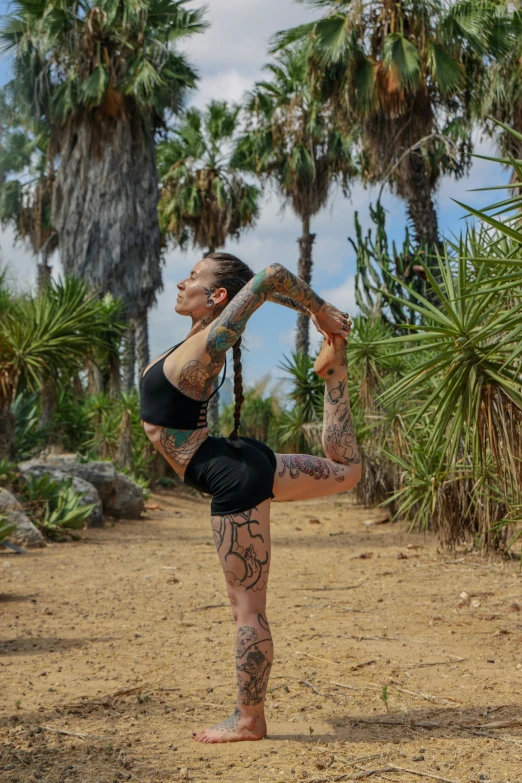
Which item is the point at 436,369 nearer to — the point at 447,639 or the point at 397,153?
the point at 447,639

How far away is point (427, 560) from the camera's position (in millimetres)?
8086

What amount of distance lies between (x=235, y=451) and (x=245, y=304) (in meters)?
0.57

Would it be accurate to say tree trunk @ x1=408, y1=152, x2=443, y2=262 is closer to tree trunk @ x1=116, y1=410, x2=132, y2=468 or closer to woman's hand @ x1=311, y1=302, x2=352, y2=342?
tree trunk @ x1=116, y1=410, x2=132, y2=468

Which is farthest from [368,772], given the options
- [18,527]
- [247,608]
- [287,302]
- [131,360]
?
[131,360]

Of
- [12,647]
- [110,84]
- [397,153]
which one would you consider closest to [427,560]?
[12,647]

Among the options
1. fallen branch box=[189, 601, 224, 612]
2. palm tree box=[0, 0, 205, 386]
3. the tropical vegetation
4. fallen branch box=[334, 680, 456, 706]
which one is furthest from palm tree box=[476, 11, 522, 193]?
fallen branch box=[334, 680, 456, 706]

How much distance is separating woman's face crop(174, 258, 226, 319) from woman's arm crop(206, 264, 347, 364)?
0.64ft

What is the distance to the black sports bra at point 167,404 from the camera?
3.15 m

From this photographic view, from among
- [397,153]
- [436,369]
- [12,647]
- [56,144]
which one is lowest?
[12,647]

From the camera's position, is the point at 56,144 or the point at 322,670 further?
the point at 56,144

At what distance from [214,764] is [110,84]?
1692cm

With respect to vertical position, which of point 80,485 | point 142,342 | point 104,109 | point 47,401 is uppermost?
point 104,109

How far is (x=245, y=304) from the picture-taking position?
301cm

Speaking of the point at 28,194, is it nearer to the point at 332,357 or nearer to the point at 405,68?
the point at 405,68
